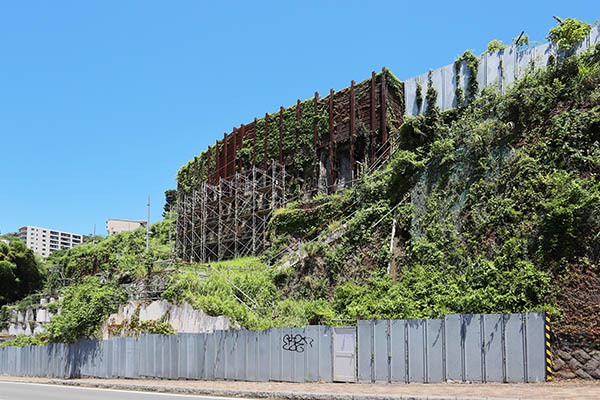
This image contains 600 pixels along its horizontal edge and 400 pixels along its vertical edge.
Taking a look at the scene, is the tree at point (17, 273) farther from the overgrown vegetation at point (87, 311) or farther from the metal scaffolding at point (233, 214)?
the overgrown vegetation at point (87, 311)

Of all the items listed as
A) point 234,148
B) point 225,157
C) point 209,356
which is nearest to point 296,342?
point 209,356

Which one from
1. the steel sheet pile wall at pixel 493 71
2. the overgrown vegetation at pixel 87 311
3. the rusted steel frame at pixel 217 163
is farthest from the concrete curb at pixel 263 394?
the rusted steel frame at pixel 217 163

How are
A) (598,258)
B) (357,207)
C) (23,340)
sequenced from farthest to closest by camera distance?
(23,340) < (357,207) < (598,258)

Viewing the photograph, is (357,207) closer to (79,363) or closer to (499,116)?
(499,116)

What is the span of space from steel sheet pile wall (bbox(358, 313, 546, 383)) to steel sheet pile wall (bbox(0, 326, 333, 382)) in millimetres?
1319

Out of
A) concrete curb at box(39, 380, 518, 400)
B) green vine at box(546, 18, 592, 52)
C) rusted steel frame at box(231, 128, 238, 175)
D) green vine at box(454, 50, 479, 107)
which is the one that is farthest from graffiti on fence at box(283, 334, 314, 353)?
rusted steel frame at box(231, 128, 238, 175)

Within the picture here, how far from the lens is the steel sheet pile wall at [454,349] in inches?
468

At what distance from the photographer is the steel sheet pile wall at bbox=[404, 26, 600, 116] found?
65.9 feet

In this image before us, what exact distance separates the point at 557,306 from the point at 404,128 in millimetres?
9944

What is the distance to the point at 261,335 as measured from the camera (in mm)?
15195

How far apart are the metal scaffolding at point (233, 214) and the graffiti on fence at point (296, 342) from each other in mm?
15301

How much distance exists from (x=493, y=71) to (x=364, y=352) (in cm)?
1503

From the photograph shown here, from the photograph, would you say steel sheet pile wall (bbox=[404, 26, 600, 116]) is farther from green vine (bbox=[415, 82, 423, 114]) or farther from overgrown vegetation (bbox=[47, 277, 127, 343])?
overgrown vegetation (bbox=[47, 277, 127, 343])

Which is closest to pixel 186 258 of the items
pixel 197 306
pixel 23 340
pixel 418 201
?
pixel 23 340
